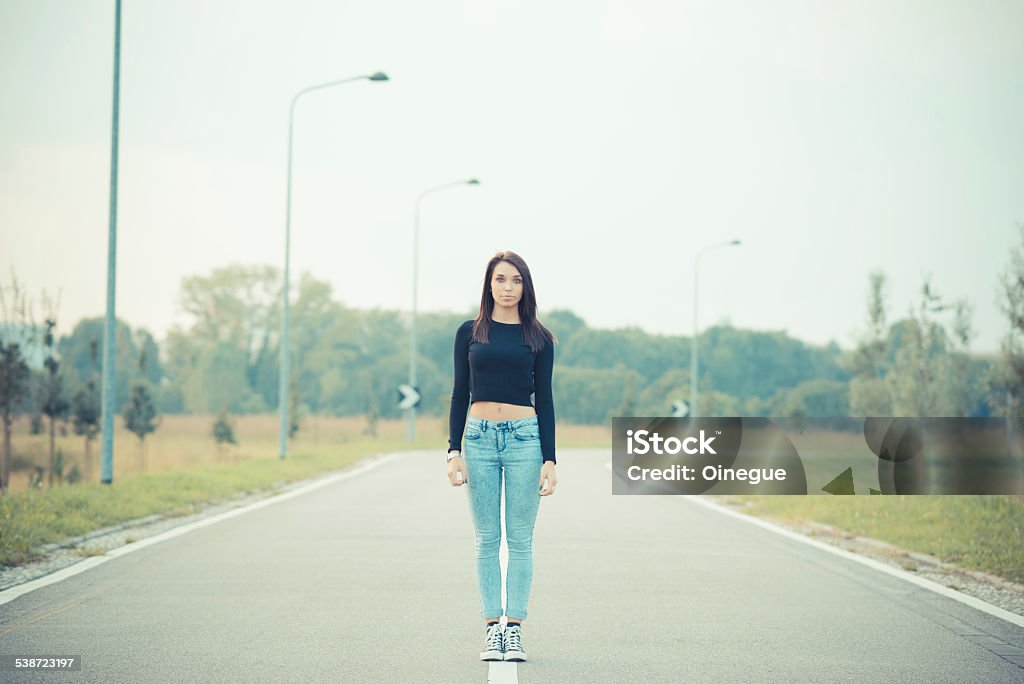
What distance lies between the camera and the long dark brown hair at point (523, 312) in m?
5.73

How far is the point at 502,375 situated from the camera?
5.67 meters

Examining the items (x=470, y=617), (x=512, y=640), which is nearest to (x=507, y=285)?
(x=512, y=640)

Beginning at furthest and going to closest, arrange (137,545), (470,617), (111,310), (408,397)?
1. (408,397)
2. (111,310)
3. (137,545)
4. (470,617)

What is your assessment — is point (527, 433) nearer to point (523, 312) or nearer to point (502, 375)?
point (502, 375)

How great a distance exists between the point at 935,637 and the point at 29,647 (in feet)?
16.7

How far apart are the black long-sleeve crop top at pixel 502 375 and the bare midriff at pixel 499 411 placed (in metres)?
0.03

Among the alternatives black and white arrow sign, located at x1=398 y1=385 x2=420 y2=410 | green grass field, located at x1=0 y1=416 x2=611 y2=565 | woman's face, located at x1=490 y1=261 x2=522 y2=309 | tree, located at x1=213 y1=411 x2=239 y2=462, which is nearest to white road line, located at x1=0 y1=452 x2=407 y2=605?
green grass field, located at x1=0 y1=416 x2=611 y2=565

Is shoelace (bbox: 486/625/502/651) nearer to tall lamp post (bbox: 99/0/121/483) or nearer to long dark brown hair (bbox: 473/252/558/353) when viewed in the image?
long dark brown hair (bbox: 473/252/558/353)

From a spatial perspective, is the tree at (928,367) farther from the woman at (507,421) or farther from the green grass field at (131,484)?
the woman at (507,421)

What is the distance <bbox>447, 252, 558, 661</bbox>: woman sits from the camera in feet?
18.6

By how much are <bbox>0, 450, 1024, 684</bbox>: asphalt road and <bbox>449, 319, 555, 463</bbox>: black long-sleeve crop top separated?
127 centimetres

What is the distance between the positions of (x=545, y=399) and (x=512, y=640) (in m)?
1.26

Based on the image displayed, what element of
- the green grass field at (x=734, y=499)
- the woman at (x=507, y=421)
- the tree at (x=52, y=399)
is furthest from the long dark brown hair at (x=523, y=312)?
the tree at (x=52, y=399)

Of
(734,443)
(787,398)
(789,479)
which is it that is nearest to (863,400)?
(789,479)
